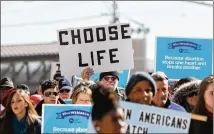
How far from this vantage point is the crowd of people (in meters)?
5.35

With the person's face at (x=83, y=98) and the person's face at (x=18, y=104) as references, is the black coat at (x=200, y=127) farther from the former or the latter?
the person's face at (x=18, y=104)

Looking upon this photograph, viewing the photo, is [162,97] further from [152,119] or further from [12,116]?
[12,116]

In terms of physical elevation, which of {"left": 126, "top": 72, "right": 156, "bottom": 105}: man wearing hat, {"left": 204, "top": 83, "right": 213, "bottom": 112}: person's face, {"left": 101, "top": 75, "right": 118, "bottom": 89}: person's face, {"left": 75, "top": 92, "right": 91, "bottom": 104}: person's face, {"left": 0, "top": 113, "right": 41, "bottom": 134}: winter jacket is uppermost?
{"left": 126, "top": 72, "right": 156, "bottom": 105}: man wearing hat

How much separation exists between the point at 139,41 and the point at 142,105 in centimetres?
6873

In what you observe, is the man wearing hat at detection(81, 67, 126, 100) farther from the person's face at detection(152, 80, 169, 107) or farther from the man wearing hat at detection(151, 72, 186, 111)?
the person's face at detection(152, 80, 169, 107)

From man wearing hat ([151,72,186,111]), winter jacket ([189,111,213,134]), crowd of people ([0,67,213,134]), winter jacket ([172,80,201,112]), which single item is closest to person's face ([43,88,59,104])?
crowd of people ([0,67,213,134])

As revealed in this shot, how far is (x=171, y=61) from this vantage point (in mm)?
11719

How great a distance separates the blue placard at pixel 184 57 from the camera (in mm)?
11516

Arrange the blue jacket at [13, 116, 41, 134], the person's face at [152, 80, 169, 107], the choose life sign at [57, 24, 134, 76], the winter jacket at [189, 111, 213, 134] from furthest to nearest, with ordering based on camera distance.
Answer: the choose life sign at [57, 24, 134, 76] → the blue jacket at [13, 116, 41, 134] → the person's face at [152, 80, 169, 107] → the winter jacket at [189, 111, 213, 134]

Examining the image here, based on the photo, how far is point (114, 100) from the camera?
5.39 meters

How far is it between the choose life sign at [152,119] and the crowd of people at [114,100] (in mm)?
184

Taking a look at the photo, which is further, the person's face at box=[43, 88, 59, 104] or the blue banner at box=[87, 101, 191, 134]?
the person's face at box=[43, 88, 59, 104]

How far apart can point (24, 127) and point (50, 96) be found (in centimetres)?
112

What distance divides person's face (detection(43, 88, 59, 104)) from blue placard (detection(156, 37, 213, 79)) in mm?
2546
